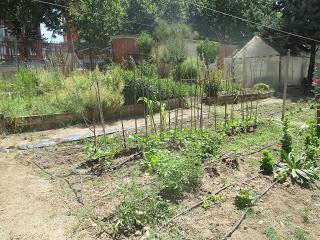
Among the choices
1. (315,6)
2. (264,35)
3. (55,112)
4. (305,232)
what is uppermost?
(315,6)

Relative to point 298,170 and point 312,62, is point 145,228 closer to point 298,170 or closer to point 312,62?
point 298,170

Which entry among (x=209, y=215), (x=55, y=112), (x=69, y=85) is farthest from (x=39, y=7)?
(x=209, y=215)

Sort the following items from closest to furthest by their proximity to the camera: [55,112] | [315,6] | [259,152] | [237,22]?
[259,152] → [55,112] → [315,6] → [237,22]

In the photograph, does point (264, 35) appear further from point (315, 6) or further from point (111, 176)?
point (111, 176)

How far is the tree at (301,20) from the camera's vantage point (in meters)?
14.8

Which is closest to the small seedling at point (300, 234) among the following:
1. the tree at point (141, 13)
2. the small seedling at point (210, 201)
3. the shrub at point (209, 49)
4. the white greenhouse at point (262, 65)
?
the small seedling at point (210, 201)

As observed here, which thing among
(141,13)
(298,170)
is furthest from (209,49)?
(298,170)

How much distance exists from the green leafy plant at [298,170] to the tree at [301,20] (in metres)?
11.8

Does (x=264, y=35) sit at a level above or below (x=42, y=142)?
above

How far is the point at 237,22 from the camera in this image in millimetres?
26953

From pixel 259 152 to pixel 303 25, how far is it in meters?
11.3

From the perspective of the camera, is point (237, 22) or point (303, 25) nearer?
point (303, 25)

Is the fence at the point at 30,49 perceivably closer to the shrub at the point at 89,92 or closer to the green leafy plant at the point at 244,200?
the shrub at the point at 89,92

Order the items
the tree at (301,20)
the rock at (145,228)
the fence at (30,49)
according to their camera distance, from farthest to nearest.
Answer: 1. the tree at (301,20)
2. the fence at (30,49)
3. the rock at (145,228)
